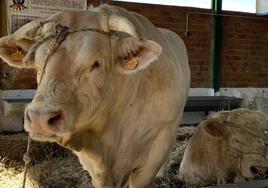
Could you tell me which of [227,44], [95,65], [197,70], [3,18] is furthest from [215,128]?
[227,44]

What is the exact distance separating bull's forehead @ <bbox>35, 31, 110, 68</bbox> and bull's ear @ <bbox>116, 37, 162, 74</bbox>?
9cm

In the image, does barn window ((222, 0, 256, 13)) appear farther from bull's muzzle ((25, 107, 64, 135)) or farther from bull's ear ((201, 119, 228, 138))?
bull's muzzle ((25, 107, 64, 135))

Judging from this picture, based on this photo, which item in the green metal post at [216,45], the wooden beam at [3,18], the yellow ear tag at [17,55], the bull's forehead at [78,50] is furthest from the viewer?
the green metal post at [216,45]

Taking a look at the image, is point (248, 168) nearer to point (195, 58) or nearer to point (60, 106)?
point (60, 106)

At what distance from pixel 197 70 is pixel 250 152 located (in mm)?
5869

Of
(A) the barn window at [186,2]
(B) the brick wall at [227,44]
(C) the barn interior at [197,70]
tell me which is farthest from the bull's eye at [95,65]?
(A) the barn window at [186,2]

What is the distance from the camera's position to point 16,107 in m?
7.01

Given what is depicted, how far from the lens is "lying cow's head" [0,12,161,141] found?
82.7 inches

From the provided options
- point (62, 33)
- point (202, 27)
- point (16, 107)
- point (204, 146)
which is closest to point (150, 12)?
point (202, 27)

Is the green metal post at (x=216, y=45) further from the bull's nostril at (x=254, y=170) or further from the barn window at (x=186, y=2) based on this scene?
the bull's nostril at (x=254, y=170)

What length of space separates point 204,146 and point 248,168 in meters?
0.54

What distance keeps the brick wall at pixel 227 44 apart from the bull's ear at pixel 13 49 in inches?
242

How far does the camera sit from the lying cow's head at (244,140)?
4.01m

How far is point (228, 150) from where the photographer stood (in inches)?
168
